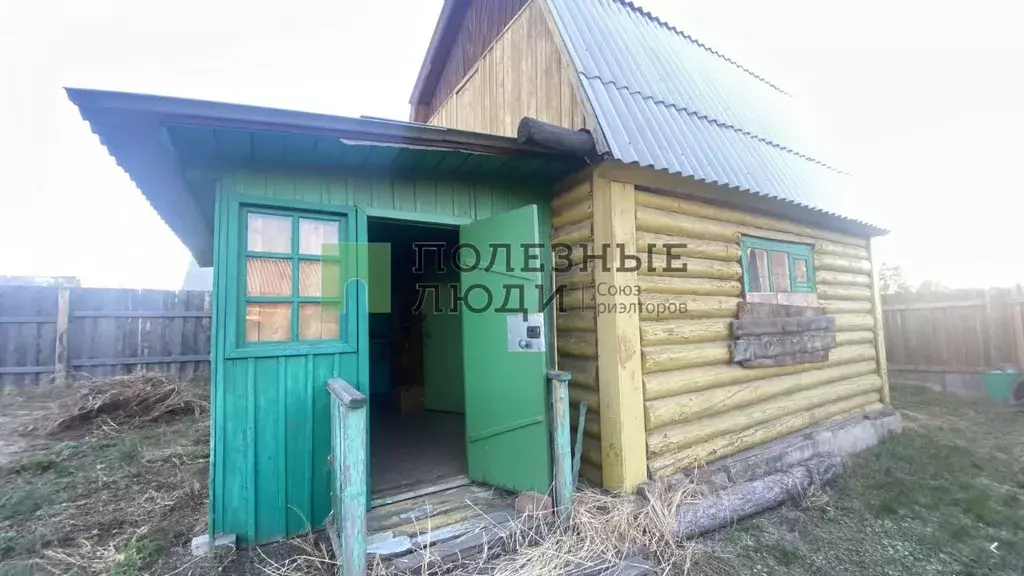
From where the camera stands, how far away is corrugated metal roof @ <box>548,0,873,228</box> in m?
3.57

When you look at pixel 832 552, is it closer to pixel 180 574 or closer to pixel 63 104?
pixel 180 574

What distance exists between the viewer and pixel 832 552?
9.61ft

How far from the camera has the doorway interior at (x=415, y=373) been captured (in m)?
3.71

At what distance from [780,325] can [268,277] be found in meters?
4.67

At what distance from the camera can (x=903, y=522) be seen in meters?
3.31

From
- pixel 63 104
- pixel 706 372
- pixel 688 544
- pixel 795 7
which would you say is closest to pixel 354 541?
pixel 688 544

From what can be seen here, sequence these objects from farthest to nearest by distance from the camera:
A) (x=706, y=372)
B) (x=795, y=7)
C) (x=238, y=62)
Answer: (x=238, y=62) < (x=795, y=7) < (x=706, y=372)

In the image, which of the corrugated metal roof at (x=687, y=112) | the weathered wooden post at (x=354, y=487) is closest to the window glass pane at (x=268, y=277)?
the weathered wooden post at (x=354, y=487)

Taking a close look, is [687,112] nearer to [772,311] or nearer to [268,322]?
[772,311]

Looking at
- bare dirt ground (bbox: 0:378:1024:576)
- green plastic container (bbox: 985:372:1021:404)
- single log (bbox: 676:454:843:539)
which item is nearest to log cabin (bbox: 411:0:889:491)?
single log (bbox: 676:454:843:539)

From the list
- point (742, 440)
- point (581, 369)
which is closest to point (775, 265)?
point (742, 440)

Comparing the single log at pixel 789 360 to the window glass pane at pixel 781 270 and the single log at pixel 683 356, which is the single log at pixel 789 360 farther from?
the window glass pane at pixel 781 270

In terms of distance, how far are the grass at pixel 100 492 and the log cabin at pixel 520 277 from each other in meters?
0.72

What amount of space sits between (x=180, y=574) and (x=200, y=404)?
16.3ft
